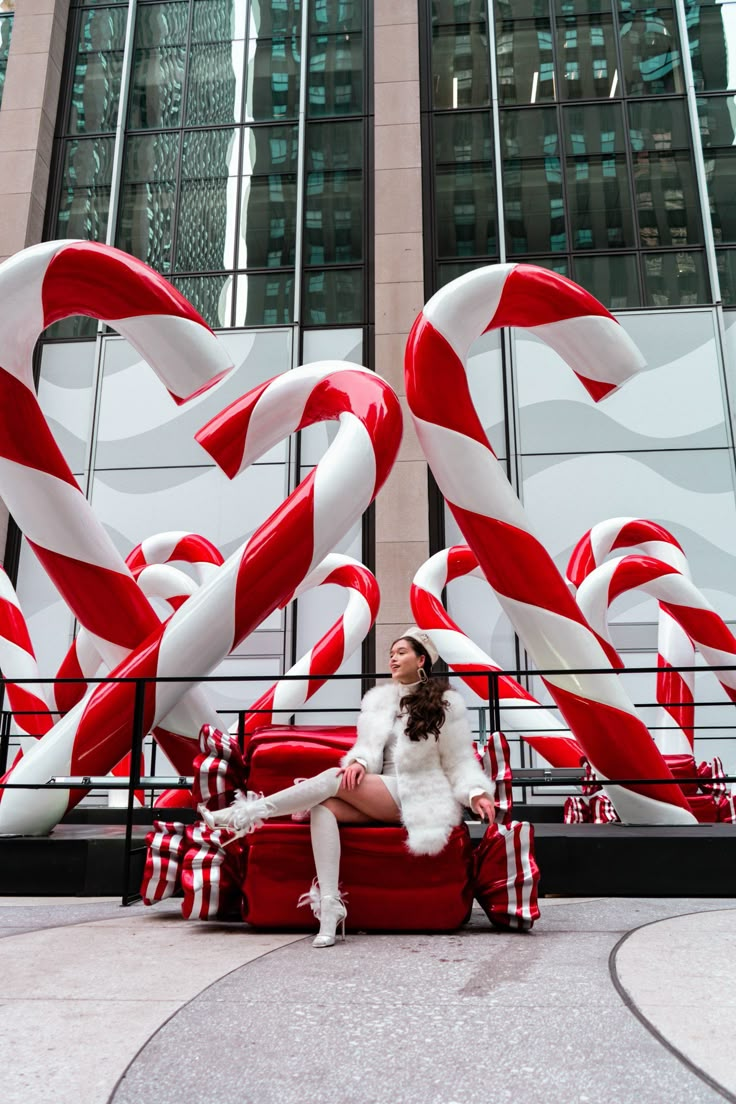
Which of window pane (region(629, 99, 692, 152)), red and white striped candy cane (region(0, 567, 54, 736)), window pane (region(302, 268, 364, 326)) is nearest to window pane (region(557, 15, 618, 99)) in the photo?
window pane (region(629, 99, 692, 152))

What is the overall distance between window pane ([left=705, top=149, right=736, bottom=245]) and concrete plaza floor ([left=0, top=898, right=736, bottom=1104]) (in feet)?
38.0

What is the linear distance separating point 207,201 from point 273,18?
3.35m

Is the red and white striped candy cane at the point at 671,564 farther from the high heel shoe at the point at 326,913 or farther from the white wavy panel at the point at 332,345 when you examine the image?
the white wavy panel at the point at 332,345

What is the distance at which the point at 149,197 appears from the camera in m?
13.2

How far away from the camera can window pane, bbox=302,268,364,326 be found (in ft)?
40.3

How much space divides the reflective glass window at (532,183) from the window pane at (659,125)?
1166mm

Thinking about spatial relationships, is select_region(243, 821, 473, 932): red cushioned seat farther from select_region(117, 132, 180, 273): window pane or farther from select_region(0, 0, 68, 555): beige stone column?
select_region(0, 0, 68, 555): beige stone column

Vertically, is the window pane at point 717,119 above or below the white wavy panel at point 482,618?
above

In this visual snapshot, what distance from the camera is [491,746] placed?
3.23m

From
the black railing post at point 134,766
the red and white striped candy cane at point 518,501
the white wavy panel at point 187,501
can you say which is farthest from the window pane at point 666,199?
the black railing post at point 134,766

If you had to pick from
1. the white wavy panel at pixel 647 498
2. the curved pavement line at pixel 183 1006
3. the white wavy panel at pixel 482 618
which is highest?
the white wavy panel at pixel 647 498

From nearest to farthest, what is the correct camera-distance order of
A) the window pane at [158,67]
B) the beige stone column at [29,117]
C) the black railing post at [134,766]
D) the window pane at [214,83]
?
the black railing post at [134,766] → the beige stone column at [29,117] → the window pane at [214,83] → the window pane at [158,67]

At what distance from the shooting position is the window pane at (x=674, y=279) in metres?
11.9

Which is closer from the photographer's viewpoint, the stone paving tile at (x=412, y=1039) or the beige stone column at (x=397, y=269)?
the stone paving tile at (x=412, y=1039)
